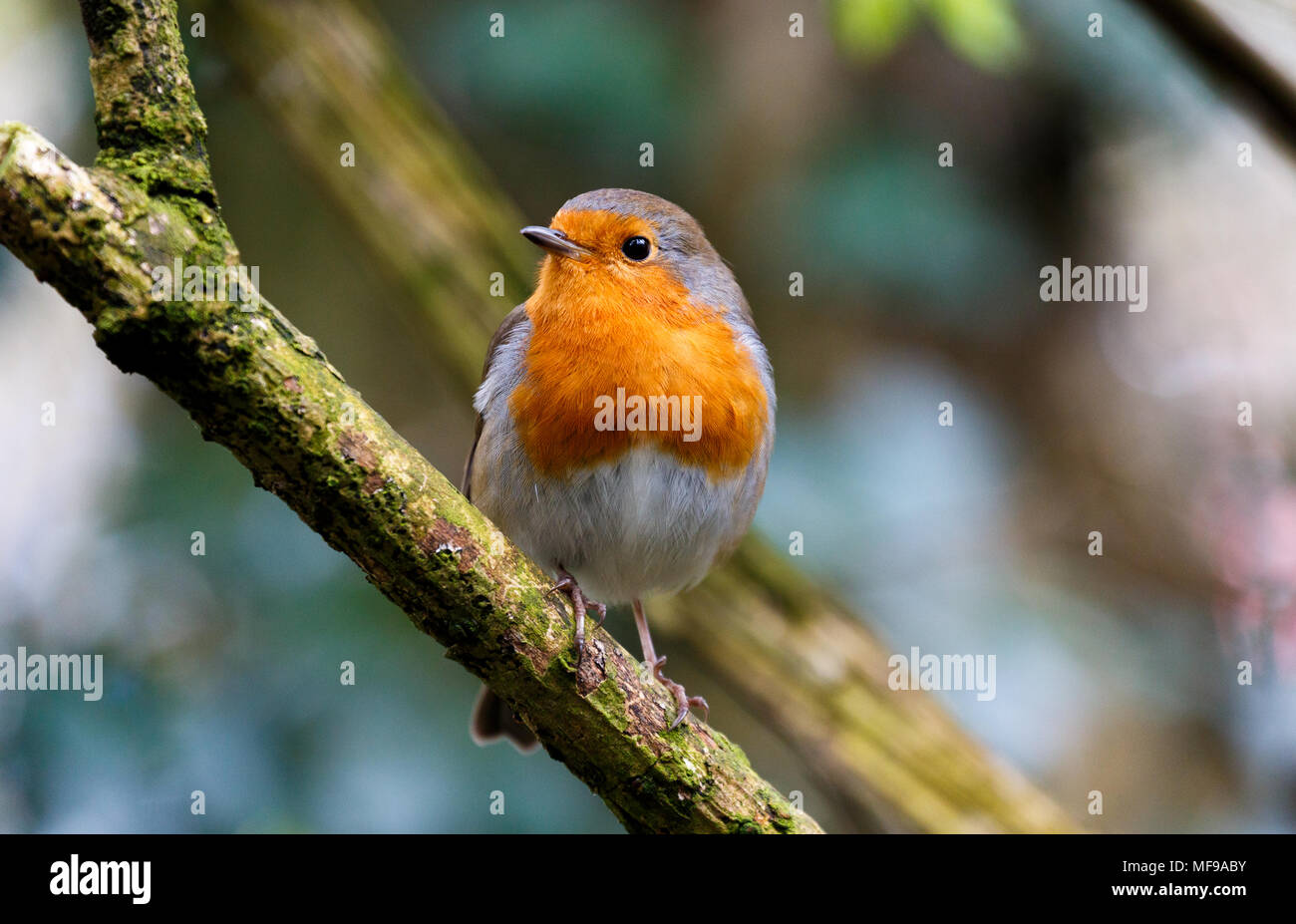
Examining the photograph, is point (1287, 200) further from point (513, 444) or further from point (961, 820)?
point (513, 444)

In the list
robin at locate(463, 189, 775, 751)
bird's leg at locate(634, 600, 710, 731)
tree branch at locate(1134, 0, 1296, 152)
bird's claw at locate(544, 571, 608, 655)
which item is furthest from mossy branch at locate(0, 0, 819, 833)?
tree branch at locate(1134, 0, 1296, 152)

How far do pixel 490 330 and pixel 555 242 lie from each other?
2.93ft

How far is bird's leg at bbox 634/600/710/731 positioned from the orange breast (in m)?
0.56

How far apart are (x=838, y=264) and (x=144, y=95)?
3.07 metres

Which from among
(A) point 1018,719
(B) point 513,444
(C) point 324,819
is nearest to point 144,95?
(B) point 513,444

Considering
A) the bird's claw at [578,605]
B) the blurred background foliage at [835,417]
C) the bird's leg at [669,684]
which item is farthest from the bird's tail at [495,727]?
the bird's claw at [578,605]

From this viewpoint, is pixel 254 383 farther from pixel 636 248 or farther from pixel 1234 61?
pixel 1234 61

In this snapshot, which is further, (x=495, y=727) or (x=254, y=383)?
(x=495, y=727)

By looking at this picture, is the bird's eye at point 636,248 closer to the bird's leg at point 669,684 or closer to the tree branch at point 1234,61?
the bird's leg at point 669,684

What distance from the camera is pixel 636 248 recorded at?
306 cm

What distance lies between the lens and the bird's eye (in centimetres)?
305

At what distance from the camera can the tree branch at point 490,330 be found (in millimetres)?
3598

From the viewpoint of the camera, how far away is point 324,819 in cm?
344

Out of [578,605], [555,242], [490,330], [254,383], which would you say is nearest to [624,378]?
[555,242]
